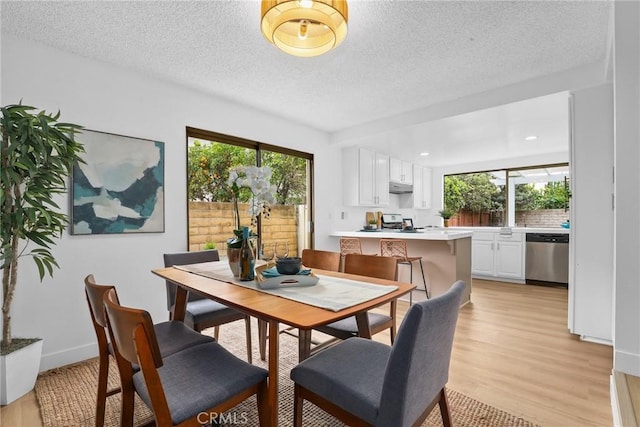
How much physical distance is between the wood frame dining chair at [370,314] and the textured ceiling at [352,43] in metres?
1.56

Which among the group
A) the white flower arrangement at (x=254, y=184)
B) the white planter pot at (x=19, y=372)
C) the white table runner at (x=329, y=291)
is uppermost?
the white flower arrangement at (x=254, y=184)

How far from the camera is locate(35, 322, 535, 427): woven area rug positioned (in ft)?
5.26

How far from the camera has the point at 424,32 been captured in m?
2.11

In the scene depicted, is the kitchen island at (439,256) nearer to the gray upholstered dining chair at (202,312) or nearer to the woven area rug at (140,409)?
the woven area rug at (140,409)

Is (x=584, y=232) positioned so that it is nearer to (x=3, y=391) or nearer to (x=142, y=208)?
(x=142, y=208)

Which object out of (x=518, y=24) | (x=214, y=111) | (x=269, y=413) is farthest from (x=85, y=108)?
(x=518, y=24)

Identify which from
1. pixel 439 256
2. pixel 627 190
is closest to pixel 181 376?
pixel 627 190

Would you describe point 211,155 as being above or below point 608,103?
below

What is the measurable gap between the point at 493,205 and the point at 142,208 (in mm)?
6014

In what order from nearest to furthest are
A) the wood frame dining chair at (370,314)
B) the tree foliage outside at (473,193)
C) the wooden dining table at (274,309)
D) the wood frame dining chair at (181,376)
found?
the wood frame dining chair at (181,376), the wooden dining table at (274,309), the wood frame dining chair at (370,314), the tree foliage outside at (473,193)

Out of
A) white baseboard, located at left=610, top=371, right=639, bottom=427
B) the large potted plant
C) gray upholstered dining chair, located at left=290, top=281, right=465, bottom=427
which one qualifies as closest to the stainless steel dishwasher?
white baseboard, located at left=610, top=371, right=639, bottom=427

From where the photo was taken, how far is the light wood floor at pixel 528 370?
169cm

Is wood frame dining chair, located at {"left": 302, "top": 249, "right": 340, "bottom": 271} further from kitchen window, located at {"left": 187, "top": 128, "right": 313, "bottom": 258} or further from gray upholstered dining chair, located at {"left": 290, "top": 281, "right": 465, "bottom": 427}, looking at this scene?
gray upholstered dining chair, located at {"left": 290, "top": 281, "right": 465, "bottom": 427}

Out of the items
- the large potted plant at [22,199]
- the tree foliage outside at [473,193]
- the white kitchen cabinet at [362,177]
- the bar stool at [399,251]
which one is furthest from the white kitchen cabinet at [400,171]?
the large potted plant at [22,199]
